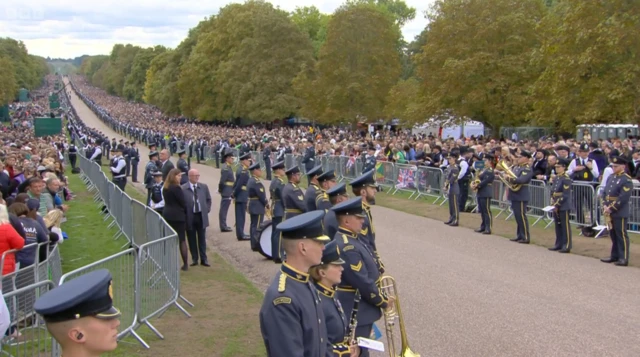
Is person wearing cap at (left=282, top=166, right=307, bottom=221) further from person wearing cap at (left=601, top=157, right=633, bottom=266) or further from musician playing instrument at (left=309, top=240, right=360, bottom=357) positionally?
musician playing instrument at (left=309, top=240, right=360, bottom=357)

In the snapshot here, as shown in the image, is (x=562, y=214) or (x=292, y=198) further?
(x=562, y=214)

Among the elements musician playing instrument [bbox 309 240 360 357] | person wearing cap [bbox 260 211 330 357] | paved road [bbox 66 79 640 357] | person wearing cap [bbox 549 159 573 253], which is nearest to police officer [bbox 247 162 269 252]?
paved road [bbox 66 79 640 357]

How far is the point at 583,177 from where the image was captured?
17.8 meters

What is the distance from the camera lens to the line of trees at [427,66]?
98.0ft

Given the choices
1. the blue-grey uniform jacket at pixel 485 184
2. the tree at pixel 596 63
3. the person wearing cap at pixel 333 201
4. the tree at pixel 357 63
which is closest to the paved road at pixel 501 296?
the blue-grey uniform jacket at pixel 485 184

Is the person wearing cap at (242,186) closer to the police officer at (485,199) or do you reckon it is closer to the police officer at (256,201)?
the police officer at (256,201)

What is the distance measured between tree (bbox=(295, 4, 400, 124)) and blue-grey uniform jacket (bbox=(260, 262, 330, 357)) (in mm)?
52037

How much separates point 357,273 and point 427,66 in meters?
41.3

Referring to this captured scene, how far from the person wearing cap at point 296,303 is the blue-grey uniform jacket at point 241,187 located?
40.6 feet

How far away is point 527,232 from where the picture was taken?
16359 mm

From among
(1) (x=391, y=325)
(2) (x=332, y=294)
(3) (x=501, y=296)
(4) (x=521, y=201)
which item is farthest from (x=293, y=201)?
(2) (x=332, y=294)

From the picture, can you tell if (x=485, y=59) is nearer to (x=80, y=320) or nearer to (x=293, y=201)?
(x=293, y=201)

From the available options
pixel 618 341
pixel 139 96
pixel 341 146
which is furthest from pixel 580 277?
pixel 139 96

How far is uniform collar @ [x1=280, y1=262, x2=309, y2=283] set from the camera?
462 centimetres
